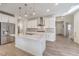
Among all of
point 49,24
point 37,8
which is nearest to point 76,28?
point 49,24

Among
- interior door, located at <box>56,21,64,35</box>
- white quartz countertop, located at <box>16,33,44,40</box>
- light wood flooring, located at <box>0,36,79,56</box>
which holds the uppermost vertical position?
interior door, located at <box>56,21,64,35</box>

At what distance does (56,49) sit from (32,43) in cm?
56

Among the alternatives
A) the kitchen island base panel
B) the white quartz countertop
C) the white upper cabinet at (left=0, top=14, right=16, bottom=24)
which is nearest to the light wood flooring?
the kitchen island base panel

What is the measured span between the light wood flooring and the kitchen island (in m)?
0.09

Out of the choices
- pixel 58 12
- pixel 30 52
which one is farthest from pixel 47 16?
pixel 30 52

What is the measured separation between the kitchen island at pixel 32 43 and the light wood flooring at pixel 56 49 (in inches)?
3.7

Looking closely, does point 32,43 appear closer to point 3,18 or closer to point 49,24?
point 49,24

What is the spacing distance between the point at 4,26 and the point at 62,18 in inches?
54.2

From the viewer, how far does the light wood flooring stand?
204 cm

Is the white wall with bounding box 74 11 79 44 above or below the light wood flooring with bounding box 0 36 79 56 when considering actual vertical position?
above

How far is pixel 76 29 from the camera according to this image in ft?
6.80

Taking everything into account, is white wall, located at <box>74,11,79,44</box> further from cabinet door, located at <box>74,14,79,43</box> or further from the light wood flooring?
the light wood flooring

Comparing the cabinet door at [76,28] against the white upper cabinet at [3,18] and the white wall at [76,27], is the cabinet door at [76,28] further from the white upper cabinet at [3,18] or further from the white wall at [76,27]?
the white upper cabinet at [3,18]

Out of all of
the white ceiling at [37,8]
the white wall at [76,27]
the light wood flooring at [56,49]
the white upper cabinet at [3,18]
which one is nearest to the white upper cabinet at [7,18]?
the white upper cabinet at [3,18]
